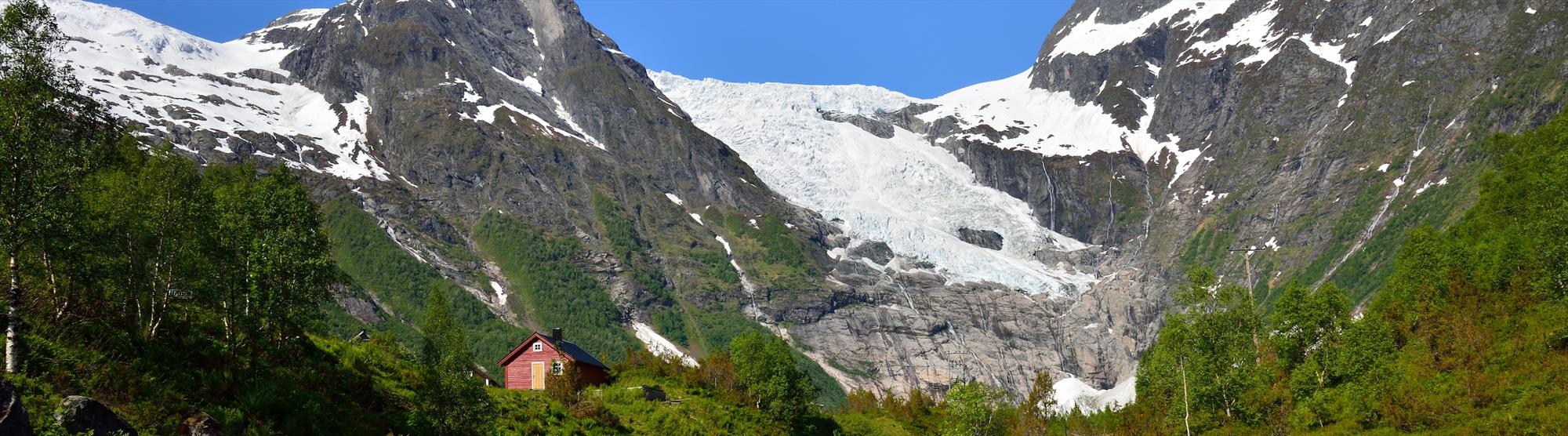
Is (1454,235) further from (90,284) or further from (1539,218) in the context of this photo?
(90,284)

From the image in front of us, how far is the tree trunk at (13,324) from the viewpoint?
76.4 ft

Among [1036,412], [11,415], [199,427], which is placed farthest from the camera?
[1036,412]

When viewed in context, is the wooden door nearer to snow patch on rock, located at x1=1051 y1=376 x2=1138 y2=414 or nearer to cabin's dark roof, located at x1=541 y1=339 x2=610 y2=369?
cabin's dark roof, located at x1=541 y1=339 x2=610 y2=369

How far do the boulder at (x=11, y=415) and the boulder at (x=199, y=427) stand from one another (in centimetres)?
767

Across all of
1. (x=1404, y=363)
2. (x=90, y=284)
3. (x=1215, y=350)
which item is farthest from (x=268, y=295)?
(x=1404, y=363)

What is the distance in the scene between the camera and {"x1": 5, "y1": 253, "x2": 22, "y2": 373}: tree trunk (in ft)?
76.4

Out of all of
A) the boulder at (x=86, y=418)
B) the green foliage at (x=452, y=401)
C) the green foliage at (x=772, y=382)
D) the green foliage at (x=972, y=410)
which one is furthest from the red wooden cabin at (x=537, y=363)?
the boulder at (x=86, y=418)

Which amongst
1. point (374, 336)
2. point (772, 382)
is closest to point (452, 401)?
point (374, 336)

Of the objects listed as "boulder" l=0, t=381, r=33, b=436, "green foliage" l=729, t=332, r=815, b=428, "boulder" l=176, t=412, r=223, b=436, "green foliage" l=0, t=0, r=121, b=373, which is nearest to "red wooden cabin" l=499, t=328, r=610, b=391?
"green foliage" l=729, t=332, r=815, b=428

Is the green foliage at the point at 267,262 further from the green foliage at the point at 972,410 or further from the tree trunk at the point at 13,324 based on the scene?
the green foliage at the point at 972,410

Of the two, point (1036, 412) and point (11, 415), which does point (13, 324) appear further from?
point (1036, 412)

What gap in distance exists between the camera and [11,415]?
1902 centimetres

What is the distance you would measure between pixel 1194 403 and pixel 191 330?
142ft

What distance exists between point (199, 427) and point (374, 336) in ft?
105
